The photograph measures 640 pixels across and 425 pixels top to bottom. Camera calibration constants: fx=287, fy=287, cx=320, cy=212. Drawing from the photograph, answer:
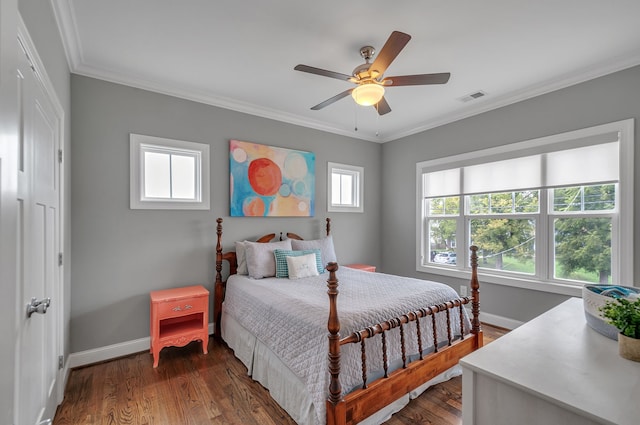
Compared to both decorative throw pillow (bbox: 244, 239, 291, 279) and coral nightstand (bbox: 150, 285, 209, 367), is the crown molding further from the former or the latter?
coral nightstand (bbox: 150, 285, 209, 367)

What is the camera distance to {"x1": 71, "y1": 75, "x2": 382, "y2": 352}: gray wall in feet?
8.78

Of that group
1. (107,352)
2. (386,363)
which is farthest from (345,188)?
(107,352)

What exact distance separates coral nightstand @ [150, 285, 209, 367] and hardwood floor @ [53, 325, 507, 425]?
0.21 m

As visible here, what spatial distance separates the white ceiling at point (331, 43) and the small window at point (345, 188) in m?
1.41

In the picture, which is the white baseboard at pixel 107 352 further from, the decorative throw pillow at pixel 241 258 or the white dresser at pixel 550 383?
the white dresser at pixel 550 383

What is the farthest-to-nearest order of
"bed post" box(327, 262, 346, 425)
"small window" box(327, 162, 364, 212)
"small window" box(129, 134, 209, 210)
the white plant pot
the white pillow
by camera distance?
"small window" box(327, 162, 364, 212) → the white pillow → "small window" box(129, 134, 209, 210) → "bed post" box(327, 262, 346, 425) → the white plant pot

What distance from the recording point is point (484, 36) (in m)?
2.28

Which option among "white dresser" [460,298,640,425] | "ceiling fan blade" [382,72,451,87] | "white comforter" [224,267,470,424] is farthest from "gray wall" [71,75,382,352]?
"white dresser" [460,298,640,425]

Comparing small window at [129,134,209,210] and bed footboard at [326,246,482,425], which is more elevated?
small window at [129,134,209,210]

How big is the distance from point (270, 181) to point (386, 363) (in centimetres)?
257

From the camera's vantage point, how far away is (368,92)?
7.09ft

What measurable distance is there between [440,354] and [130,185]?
3.23m

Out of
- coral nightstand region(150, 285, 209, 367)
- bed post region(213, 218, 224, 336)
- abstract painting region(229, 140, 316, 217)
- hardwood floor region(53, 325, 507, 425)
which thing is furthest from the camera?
abstract painting region(229, 140, 316, 217)

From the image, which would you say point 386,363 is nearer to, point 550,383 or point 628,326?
point 550,383
